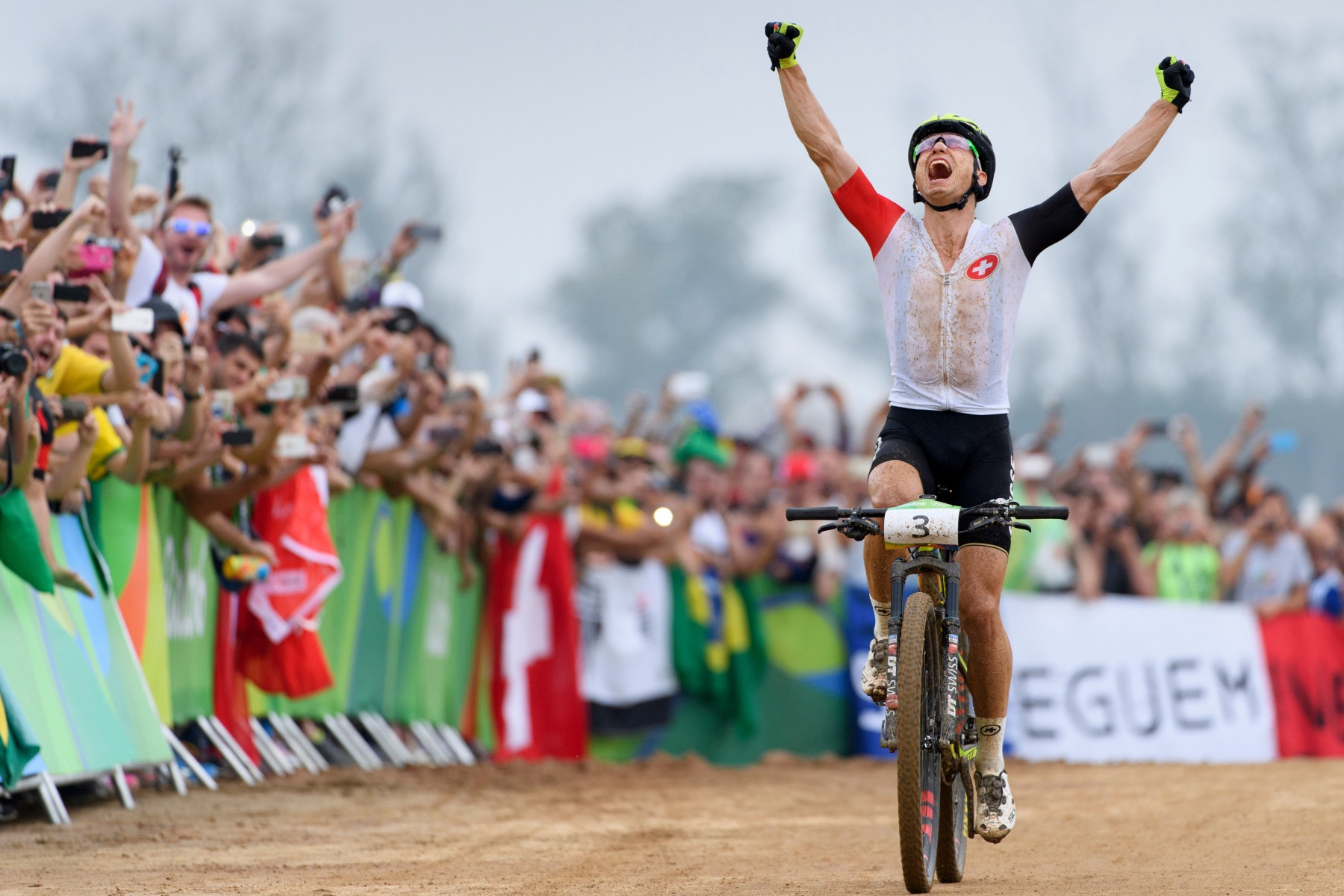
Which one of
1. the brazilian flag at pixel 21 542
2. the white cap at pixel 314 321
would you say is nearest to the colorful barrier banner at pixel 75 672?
the brazilian flag at pixel 21 542

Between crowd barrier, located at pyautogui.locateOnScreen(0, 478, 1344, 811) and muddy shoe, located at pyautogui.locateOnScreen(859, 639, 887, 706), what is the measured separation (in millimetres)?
3813

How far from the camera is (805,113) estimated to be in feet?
24.7

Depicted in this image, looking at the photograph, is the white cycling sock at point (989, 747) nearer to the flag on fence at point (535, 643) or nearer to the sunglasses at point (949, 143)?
the sunglasses at point (949, 143)

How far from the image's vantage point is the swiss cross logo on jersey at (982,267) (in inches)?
286

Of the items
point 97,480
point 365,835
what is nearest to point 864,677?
point 365,835

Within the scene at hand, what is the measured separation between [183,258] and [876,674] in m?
5.57

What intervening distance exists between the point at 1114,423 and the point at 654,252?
86.2 ft

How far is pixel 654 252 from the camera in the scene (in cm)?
8075

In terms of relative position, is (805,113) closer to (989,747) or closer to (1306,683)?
(989,747)

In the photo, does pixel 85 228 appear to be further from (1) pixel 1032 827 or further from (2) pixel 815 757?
(2) pixel 815 757

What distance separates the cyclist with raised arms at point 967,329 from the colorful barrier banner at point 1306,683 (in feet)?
34.3

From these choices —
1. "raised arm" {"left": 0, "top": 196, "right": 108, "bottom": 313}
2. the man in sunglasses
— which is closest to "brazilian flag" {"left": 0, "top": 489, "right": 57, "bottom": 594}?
"raised arm" {"left": 0, "top": 196, "right": 108, "bottom": 313}

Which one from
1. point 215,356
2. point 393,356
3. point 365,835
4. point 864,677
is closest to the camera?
point 864,677

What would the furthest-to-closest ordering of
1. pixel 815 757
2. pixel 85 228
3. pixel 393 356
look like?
pixel 815 757 < pixel 393 356 < pixel 85 228
